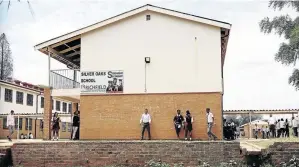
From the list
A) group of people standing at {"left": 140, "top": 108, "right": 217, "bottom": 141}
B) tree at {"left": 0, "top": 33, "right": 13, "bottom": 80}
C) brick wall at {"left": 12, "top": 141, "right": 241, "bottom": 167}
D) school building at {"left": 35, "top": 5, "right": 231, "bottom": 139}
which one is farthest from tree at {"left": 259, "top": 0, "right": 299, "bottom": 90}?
tree at {"left": 0, "top": 33, "right": 13, "bottom": 80}

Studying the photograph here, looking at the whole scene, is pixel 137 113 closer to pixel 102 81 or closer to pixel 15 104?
pixel 102 81

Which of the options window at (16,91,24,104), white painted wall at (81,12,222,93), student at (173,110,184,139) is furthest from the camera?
window at (16,91,24,104)

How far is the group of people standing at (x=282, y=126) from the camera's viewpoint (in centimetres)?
2228

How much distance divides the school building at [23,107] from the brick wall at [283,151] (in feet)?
67.8

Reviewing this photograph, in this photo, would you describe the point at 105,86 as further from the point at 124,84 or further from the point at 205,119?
the point at 205,119

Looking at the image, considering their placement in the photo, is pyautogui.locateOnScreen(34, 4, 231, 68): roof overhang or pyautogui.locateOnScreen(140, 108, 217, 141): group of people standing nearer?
pyautogui.locateOnScreen(140, 108, 217, 141): group of people standing

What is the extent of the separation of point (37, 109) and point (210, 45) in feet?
84.8

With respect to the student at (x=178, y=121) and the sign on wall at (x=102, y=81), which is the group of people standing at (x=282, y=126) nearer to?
the student at (x=178, y=121)

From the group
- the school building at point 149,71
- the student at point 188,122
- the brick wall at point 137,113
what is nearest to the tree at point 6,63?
the school building at point 149,71

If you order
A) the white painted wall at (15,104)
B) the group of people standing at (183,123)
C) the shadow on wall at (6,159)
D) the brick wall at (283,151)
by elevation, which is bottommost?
the shadow on wall at (6,159)

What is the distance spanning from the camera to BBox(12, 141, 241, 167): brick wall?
1398cm

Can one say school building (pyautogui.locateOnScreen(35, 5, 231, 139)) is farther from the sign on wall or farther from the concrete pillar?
the concrete pillar

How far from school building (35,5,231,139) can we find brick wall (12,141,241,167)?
141 inches

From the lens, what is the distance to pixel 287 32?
81.0 feet
